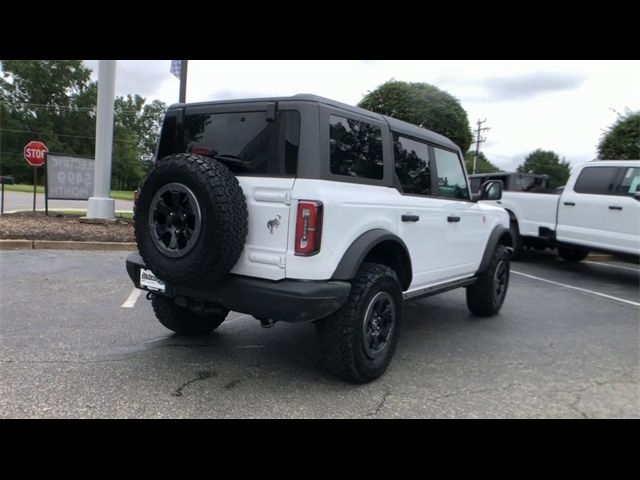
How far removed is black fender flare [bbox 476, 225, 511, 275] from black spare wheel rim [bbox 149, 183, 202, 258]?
3.46 meters

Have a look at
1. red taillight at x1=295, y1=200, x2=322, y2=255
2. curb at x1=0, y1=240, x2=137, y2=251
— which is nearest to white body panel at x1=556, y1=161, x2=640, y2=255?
red taillight at x1=295, y1=200, x2=322, y2=255

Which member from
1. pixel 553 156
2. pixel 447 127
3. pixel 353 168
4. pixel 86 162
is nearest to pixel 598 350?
pixel 353 168

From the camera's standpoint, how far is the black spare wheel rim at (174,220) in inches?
117

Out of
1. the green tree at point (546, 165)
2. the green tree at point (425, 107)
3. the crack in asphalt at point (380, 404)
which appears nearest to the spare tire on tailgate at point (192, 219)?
the crack in asphalt at point (380, 404)

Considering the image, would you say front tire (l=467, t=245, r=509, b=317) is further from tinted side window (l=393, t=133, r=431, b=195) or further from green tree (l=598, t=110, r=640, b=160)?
green tree (l=598, t=110, r=640, b=160)

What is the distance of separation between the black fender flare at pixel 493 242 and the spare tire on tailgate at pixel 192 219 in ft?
10.6

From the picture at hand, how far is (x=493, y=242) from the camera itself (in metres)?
5.36

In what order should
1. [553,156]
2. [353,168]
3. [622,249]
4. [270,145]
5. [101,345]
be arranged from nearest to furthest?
[270,145]
[353,168]
[101,345]
[622,249]
[553,156]

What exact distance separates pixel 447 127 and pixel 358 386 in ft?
32.7

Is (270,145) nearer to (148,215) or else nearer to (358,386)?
(148,215)

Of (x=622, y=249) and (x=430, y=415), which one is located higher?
(x=622, y=249)

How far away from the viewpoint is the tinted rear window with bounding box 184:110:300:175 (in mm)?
3123

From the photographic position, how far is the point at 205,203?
290cm

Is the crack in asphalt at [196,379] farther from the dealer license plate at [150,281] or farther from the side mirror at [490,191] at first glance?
the side mirror at [490,191]
